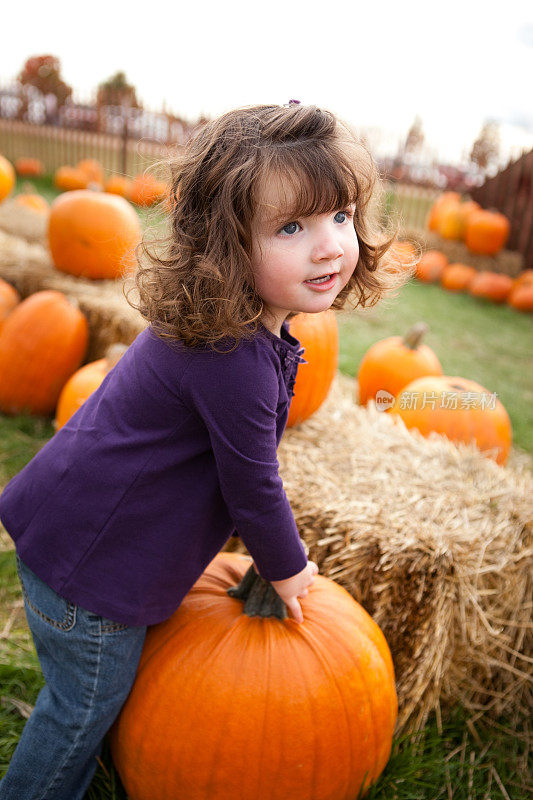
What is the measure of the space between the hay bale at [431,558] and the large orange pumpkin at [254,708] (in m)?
0.32

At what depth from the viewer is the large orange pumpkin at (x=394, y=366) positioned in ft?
11.0

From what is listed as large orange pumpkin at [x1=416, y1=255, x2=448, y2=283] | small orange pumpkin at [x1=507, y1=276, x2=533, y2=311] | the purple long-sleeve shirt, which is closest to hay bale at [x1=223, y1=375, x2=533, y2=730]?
the purple long-sleeve shirt

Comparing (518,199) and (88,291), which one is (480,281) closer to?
(518,199)

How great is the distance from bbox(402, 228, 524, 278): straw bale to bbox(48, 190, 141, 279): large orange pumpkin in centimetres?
575

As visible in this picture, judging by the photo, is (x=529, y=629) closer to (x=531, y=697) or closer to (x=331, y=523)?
(x=531, y=697)

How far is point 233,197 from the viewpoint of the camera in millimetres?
1208

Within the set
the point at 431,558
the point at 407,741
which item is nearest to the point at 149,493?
the point at 431,558

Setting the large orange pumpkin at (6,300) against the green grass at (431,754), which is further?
the large orange pumpkin at (6,300)

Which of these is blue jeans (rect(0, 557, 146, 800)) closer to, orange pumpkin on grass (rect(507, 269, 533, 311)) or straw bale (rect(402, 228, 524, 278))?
orange pumpkin on grass (rect(507, 269, 533, 311))

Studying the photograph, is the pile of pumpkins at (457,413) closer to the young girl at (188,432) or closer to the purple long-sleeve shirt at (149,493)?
the young girl at (188,432)

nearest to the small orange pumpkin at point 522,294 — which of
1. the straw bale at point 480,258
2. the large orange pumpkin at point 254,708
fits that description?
the straw bale at point 480,258

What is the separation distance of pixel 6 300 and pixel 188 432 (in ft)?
9.76

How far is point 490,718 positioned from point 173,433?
5.09ft

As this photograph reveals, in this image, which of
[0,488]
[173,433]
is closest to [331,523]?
[173,433]
